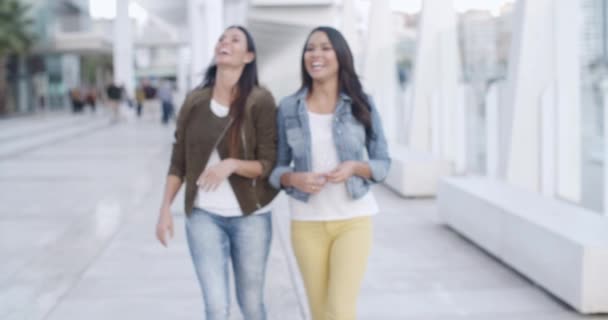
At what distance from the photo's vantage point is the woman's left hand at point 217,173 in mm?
3547

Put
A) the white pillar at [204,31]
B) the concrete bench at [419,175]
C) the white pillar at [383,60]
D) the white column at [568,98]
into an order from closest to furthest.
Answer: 1. the white column at [568,98]
2. the concrete bench at [419,175]
3. the white pillar at [383,60]
4. the white pillar at [204,31]

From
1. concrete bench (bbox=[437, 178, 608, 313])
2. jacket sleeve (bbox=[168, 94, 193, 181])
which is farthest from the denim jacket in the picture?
concrete bench (bbox=[437, 178, 608, 313])

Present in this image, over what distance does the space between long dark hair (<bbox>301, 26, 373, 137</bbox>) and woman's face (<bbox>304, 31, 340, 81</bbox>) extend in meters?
0.02

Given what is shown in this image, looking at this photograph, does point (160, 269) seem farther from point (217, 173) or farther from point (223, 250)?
point (217, 173)

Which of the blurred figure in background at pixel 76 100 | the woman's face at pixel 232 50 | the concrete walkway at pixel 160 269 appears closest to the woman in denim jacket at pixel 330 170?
the woman's face at pixel 232 50

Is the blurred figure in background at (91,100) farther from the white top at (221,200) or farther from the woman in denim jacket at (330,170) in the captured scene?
the woman in denim jacket at (330,170)

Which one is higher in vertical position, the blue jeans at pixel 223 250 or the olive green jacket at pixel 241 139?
the olive green jacket at pixel 241 139

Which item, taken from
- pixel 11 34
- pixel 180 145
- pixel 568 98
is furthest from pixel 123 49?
pixel 180 145

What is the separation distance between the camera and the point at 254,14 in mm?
31609

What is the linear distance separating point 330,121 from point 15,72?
149 ft

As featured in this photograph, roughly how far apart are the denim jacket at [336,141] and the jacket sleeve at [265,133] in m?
Answer: 0.04

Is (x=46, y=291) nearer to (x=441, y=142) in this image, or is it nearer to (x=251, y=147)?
(x=251, y=147)

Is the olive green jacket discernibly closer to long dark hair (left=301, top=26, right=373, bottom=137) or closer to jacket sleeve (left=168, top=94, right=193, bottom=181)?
jacket sleeve (left=168, top=94, right=193, bottom=181)

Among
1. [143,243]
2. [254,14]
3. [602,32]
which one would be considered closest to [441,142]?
[602,32]
